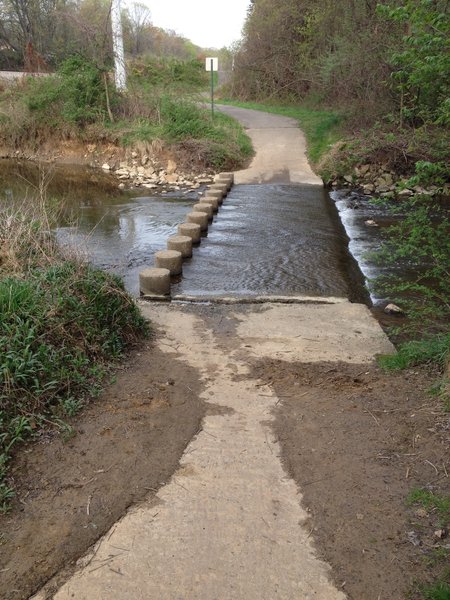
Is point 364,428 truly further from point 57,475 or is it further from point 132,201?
point 132,201

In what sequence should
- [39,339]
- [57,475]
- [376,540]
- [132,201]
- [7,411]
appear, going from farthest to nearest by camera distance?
[132,201] < [39,339] < [7,411] < [57,475] < [376,540]

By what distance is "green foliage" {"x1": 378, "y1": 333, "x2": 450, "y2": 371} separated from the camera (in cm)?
469

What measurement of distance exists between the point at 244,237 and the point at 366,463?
23.2 feet

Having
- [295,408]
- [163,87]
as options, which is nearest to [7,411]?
[295,408]

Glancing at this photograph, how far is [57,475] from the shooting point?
134 inches

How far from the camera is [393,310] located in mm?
7102

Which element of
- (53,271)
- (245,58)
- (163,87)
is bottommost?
(53,271)

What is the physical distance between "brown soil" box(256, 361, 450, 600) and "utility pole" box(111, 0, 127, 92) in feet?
59.8

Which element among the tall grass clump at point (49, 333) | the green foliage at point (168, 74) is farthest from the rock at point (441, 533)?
the green foliage at point (168, 74)

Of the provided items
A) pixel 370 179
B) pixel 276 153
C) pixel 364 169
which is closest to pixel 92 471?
pixel 370 179

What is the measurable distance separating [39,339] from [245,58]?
96.5 ft

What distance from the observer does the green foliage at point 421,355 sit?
4691 mm

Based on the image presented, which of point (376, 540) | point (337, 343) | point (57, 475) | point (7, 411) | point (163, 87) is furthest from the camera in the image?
point (163, 87)

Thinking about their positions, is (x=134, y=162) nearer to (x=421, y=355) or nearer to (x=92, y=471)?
(x=421, y=355)
